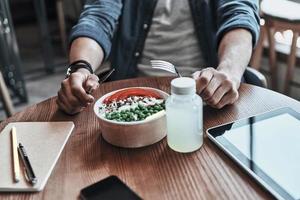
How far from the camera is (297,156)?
2.15 ft

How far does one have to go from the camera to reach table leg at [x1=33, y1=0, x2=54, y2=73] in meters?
2.77

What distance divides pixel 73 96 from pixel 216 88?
33 centimetres

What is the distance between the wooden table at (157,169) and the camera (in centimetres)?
61

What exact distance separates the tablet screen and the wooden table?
26 mm

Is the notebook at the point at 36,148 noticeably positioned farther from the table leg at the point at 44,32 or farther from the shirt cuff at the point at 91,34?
the table leg at the point at 44,32

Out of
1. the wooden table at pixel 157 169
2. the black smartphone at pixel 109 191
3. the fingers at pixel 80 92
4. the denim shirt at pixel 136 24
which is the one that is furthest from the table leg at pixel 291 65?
the black smartphone at pixel 109 191

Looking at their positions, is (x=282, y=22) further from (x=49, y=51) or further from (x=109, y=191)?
(x=49, y=51)

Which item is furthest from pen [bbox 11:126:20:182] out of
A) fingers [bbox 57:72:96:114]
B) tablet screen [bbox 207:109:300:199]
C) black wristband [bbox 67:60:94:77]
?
tablet screen [bbox 207:109:300:199]

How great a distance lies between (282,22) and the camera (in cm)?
173

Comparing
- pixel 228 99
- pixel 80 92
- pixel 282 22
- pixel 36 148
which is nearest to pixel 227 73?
pixel 228 99

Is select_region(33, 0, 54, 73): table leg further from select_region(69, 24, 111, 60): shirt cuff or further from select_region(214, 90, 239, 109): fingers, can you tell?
select_region(214, 90, 239, 109): fingers

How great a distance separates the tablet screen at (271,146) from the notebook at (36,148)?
12.9 inches

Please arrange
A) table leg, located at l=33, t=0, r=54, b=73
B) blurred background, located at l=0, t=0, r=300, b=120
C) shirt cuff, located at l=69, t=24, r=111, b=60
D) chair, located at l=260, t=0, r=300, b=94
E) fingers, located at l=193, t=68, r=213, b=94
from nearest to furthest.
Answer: fingers, located at l=193, t=68, r=213, b=94
shirt cuff, located at l=69, t=24, r=111, b=60
chair, located at l=260, t=0, r=300, b=94
blurred background, located at l=0, t=0, r=300, b=120
table leg, located at l=33, t=0, r=54, b=73

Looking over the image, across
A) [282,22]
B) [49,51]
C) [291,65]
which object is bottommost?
[49,51]
